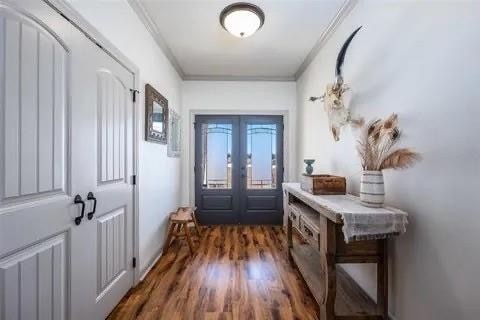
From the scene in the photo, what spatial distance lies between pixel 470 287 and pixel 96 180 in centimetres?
225

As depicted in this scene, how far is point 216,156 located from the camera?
447 cm

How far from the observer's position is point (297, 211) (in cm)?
241

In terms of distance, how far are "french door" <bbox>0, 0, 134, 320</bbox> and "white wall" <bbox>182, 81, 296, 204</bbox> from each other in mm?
2403

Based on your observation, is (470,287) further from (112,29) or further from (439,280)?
(112,29)

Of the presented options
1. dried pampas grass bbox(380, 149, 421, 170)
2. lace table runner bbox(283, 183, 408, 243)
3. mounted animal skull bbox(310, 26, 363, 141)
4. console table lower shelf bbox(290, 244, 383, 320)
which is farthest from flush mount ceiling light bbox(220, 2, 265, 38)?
console table lower shelf bbox(290, 244, 383, 320)

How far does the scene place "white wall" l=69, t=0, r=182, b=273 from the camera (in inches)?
73.1

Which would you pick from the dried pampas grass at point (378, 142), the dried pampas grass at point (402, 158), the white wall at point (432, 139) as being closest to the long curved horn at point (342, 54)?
the white wall at point (432, 139)

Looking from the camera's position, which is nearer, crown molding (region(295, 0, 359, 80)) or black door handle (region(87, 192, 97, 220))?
black door handle (region(87, 192, 97, 220))

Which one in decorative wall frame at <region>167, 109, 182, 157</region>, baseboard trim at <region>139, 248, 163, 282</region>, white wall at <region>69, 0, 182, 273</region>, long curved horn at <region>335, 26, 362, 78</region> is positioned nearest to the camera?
white wall at <region>69, 0, 182, 273</region>

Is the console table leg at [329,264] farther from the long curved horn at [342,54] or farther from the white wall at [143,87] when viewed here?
the white wall at [143,87]

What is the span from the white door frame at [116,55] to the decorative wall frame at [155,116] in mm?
217

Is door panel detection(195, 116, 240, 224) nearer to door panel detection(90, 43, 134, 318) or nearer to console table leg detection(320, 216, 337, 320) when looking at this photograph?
door panel detection(90, 43, 134, 318)

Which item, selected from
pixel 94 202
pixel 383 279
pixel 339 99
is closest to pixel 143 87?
pixel 94 202

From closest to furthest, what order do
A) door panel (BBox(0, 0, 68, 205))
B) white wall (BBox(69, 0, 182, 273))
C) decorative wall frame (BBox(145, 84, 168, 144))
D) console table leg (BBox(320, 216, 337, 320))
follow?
door panel (BBox(0, 0, 68, 205)) → console table leg (BBox(320, 216, 337, 320)) → white wall (BBox(69, 0, 182, 273)) → decorative wall frame (BBox(145, 84, 168, 144))
